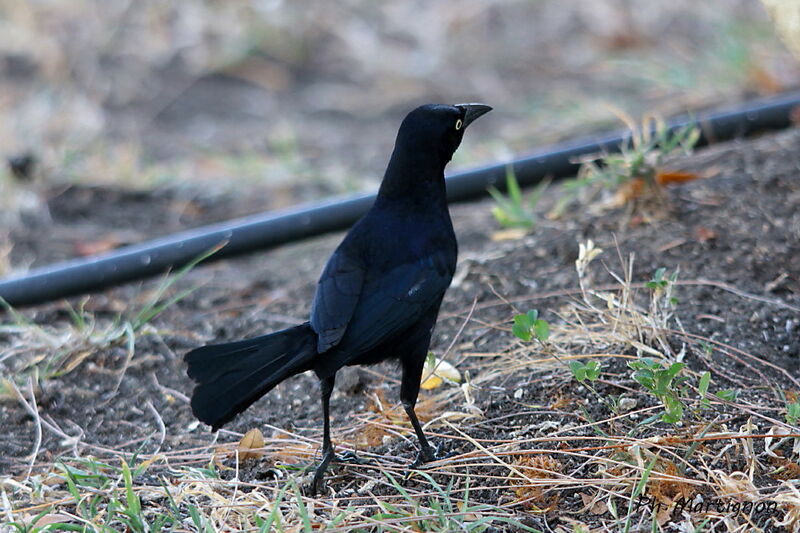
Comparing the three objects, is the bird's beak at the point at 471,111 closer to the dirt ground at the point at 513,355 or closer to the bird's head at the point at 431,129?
the bird's head at the point at 431,129

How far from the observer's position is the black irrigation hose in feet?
12.5

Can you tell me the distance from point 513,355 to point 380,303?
61 cm

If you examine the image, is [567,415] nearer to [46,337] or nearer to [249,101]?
[46,337]

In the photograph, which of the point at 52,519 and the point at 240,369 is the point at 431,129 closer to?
the point at 240,369

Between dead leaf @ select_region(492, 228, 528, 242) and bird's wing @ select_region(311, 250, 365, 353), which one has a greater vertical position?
bird's wing @ select_region(311, 250, 365, 353)

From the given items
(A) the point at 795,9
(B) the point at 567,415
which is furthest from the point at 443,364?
(A) the point at 795,9

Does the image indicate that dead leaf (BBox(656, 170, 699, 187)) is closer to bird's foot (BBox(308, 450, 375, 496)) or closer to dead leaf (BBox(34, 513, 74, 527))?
bird's foot (BBox(308, 450, 375, 496))

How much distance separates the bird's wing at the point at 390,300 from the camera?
2.49m

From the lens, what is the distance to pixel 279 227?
404cm

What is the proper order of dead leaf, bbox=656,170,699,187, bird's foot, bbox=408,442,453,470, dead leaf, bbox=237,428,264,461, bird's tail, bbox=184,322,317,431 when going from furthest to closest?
dead leaf, bbox=656,170,699,187
dead leaf, bbox=237,428,264,461
bird's foot, bbox=408,442,453,470
bird's tail, bbox=184,322,317,431

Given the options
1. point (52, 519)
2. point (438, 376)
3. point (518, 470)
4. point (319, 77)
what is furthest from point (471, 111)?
point (319, 77)

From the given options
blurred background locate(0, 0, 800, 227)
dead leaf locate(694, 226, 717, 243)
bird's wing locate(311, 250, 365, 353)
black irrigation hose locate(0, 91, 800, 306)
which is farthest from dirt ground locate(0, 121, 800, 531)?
blurred background locate(0, 0, 800, 227)

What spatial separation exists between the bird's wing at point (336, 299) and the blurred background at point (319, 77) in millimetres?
2556

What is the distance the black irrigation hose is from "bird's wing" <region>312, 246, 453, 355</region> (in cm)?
144
